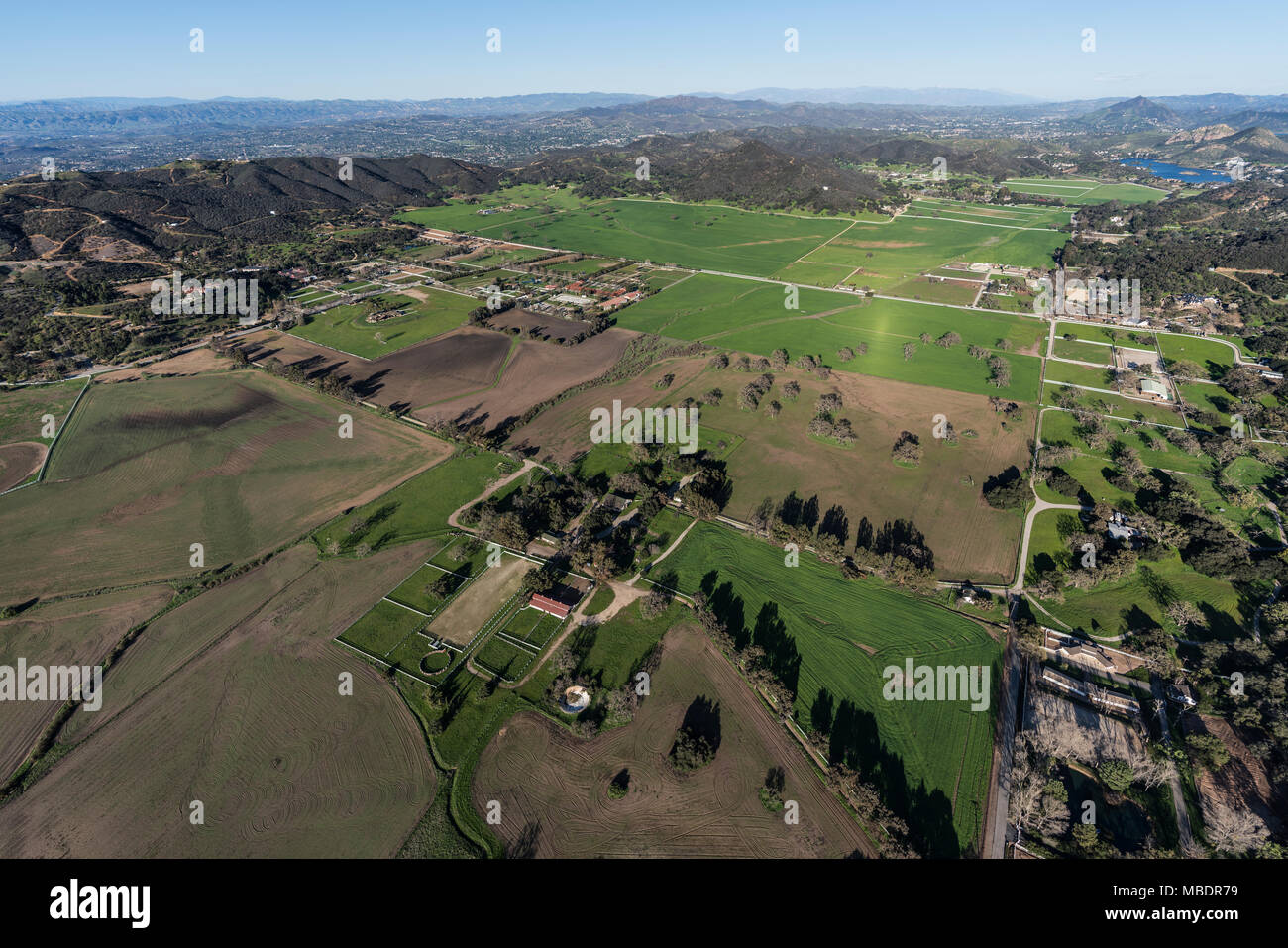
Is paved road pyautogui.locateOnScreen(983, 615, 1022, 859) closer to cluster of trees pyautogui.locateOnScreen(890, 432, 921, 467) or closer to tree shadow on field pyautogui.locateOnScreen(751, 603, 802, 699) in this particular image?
tree shadow on field pyautogui.locateOnScreen(751, 603, 802, 699)

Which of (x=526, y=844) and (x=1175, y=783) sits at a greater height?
(x=1175, y=783)

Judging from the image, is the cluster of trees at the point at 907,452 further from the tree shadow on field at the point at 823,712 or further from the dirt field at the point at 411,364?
the dirt field at the point at 411,364

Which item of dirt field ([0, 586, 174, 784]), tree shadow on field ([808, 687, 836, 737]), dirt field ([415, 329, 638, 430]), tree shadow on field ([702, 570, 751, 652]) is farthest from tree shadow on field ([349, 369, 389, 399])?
tree shadow on field ([808, 687, 836, 737])

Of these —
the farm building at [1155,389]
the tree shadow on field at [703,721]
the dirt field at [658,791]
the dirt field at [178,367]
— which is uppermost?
the dirt field at [178,367]

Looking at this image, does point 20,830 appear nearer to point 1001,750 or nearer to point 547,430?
point 547,430

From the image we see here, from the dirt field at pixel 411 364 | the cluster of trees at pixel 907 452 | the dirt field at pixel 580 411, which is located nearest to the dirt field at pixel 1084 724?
the cluster of trees at pixel 907 452

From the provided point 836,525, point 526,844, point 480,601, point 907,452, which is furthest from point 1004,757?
point 480,601

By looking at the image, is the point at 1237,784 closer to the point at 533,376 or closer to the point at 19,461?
the point at 533,376

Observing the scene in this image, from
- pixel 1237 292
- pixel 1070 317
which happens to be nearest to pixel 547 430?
pixel 1070 317
